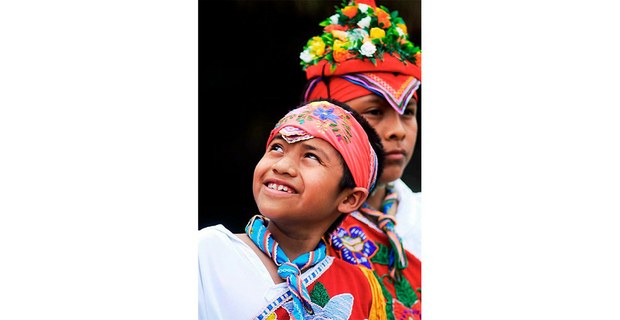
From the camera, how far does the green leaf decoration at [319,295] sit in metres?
3.68

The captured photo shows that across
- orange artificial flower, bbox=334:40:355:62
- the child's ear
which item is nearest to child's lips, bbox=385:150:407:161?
the child's ear

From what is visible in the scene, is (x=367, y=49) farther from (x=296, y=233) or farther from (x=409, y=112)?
(x=296, y=233)

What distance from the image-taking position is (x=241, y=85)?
12.6ft

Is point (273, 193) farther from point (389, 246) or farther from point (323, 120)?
point (389, 246)

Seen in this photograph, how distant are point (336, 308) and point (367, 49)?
3.81 ft

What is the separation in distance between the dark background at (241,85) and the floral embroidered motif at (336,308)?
49cm

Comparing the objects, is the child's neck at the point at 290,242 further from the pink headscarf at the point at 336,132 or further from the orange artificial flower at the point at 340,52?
the orange artificial flower at the point at 340,52

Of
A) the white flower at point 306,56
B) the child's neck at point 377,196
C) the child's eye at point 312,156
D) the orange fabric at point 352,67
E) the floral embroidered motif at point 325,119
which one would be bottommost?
the child's neck at point 377,196

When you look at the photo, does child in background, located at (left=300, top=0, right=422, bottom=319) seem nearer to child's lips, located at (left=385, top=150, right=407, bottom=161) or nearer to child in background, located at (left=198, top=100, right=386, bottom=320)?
child's lips, located at (left=385, top=150, right=407, bottom=161)

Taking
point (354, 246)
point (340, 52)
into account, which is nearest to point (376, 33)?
point (340, 52)

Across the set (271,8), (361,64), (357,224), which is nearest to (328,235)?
(357,224)

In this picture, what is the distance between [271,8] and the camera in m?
3.88

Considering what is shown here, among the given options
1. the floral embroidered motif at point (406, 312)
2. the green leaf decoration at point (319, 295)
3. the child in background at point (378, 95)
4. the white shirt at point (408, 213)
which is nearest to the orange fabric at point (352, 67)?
the child in background at point (378, 95)

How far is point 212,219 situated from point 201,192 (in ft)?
0.41
